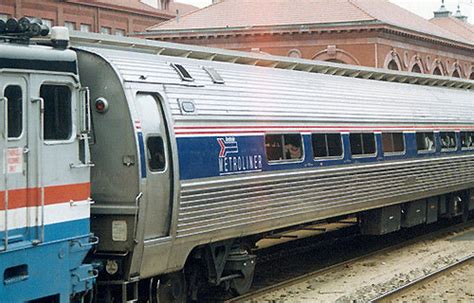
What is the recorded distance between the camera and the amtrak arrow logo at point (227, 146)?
10.8 metres

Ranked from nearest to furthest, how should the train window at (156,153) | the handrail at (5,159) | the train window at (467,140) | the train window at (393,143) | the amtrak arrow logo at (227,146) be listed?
the handrail at (5,159) < the train window at (156,153) < the amtrak arrow logo at (227,146) < the train window at (393,143) < the train window at (467,140)

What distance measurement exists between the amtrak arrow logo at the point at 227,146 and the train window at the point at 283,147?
84 cm

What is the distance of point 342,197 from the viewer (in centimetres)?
1386

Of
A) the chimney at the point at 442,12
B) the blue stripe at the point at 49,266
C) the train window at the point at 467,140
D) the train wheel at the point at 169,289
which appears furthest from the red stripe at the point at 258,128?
the chimney at the point at 442,12

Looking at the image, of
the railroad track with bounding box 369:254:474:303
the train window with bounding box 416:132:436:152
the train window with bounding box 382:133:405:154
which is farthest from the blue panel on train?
the train window with bounding box 416:132:436:152

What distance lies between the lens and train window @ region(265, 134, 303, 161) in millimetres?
11898

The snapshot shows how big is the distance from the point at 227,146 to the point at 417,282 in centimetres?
443

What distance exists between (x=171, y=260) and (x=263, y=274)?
15.6 feet

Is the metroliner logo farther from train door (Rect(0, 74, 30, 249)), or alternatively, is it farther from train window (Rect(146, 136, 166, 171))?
train door (Rect(0, 74, 30, 249))

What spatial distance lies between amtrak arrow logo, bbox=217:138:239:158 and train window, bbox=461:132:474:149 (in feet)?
33.6

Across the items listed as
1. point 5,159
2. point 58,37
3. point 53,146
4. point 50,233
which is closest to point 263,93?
point 58,37

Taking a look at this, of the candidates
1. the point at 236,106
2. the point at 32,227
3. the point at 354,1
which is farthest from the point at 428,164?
the point at 354,1

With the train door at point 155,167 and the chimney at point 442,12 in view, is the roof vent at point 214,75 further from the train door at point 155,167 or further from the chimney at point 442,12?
the chimney at point 442,12

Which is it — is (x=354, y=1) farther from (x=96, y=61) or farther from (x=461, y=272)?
(x=96, y=61)
